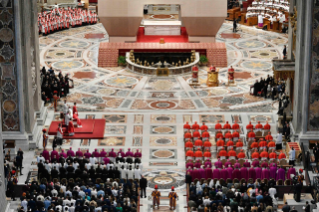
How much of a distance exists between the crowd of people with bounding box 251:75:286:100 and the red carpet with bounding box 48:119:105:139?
9.57 metres

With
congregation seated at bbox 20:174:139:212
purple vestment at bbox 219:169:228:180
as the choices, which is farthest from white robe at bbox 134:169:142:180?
purple vestment at bbox 219:169:228:180

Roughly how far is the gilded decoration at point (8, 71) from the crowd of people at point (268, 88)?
14.8m

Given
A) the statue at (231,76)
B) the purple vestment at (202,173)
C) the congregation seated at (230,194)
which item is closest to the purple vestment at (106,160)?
the congregation seated at (230,194)

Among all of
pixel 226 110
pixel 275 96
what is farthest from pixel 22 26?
pixel 275 96

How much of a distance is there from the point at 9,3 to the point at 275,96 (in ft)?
53.8

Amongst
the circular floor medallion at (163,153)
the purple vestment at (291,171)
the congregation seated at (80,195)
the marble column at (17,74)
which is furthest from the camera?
the circular floor medallion at (163,153)

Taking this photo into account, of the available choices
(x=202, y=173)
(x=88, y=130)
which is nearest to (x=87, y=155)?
(x=88, y=130)

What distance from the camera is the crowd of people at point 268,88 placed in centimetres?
4428

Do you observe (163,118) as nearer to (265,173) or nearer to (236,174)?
(236,174)

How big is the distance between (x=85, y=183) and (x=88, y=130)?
299 inches

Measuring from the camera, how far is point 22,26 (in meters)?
36.7

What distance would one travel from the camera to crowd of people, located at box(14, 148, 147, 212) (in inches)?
1174

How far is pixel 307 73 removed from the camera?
36438 mm

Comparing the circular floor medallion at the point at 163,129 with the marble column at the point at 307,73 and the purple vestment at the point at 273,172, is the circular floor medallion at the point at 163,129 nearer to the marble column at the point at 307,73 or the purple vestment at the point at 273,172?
the marble column at the point at 307,73
